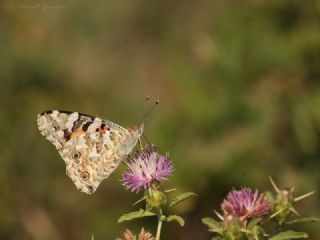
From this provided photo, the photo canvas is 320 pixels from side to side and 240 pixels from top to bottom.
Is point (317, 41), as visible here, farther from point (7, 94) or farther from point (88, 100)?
point (7, 94)

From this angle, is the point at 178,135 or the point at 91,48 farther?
the point at 91,48

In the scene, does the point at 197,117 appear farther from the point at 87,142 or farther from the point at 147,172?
the point at 147,172

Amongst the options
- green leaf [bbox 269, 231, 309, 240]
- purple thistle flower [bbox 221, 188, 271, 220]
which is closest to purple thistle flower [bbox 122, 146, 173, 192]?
purple thistle flower [bbox 221, 188, 271, 220]

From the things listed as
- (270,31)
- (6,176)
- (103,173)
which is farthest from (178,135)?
(103,173)

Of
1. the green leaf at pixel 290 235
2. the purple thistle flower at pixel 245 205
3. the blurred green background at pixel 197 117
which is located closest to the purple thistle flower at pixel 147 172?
the purple thistle flower at pixel 245 205

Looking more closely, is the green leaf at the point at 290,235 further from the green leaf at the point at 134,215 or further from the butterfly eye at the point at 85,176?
the butterfly eye at the point at 85,176

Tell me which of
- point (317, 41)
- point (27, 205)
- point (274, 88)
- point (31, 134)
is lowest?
point (27, 205)
